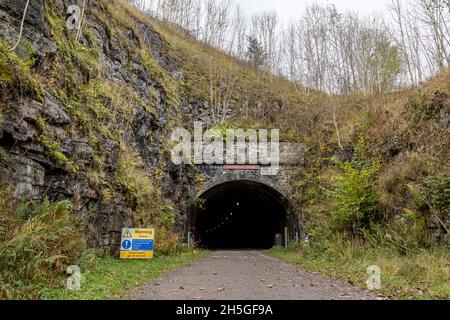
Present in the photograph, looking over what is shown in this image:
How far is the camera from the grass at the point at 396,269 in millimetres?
5617

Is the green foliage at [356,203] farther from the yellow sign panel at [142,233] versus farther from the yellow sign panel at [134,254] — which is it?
the yellow sign panel at [134,254]

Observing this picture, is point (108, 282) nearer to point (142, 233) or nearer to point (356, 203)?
point (142, 233)

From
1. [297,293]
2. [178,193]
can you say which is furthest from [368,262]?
[178,193]

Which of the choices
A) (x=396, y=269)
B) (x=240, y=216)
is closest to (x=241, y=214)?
(x=240, y=216)

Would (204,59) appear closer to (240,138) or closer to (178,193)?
(240,138)

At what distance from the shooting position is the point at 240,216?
34.6 m

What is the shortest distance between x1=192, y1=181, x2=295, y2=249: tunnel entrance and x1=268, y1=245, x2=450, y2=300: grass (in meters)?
9.96

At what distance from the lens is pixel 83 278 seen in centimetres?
590

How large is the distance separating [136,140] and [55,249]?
859 cm

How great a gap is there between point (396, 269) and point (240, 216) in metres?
27.8

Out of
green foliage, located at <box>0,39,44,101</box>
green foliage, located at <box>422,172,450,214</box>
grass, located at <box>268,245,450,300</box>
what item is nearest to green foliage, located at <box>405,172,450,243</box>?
green foliage, located at <box>422,172,450,214</box>

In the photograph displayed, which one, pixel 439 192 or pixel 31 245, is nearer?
pixel 31 245

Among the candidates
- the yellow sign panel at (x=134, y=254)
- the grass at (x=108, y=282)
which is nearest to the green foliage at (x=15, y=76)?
the grass at (x=108, y=282)

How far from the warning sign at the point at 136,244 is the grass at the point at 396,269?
4967 mm
